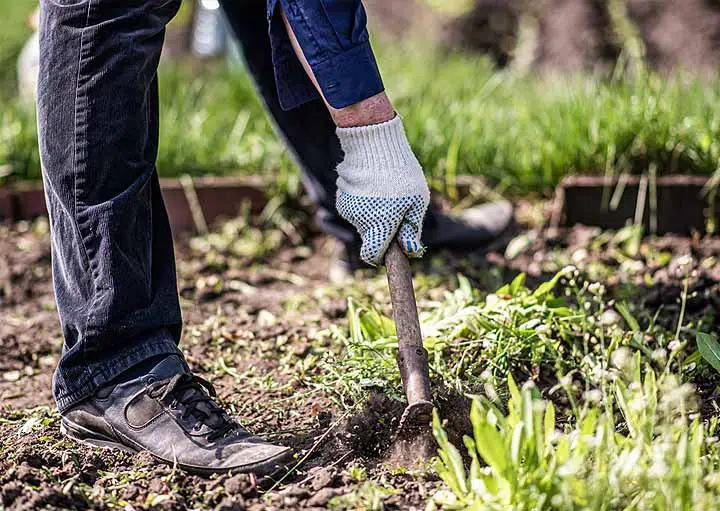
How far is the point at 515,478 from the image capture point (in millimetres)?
1489

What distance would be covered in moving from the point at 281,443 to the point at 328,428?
0.33ft

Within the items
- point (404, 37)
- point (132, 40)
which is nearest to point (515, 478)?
point (132, 40)

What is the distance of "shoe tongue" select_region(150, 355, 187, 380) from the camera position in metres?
1.91

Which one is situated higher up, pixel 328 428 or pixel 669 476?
pixel 669 476

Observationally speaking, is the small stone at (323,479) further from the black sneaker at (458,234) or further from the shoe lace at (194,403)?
the black sneaker at (458,234)

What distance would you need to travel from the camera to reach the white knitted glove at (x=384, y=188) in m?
1.87

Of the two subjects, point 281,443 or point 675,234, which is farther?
point 675,234

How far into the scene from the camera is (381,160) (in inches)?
74.2

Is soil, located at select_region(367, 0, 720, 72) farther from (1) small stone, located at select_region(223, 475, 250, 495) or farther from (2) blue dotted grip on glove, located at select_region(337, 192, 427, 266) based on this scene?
(1) small stone, located at select_region(223, 475, 250, 495)

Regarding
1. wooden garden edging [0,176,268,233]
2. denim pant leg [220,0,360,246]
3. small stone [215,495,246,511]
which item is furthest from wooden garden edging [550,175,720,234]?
small stone [215,495,246,511]

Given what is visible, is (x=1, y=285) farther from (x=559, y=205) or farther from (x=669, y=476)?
(x=669, y=476)

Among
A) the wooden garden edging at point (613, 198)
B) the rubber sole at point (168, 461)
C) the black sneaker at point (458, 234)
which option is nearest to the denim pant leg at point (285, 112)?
the black sneaker at point (458, 234)

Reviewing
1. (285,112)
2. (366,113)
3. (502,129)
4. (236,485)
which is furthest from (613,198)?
(236,485)

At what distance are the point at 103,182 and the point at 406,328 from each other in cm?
65
